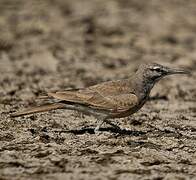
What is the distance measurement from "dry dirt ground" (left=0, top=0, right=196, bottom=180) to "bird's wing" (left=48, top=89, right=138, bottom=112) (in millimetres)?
400

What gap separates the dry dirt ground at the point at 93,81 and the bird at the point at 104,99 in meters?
0.33

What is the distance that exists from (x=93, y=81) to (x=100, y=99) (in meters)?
3.41

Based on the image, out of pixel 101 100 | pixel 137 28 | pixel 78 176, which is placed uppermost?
pixel 137 28

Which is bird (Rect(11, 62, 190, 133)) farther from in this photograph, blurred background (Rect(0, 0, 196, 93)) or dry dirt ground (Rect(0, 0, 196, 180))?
blurred background (Rect(0, 0, 196, 93))

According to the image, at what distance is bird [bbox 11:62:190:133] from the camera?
742cm

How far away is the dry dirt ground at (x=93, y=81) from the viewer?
6.78 meters

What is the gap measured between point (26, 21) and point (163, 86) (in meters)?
4.94

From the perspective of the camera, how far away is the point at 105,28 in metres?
14.6

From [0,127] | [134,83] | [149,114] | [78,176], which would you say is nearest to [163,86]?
[149,114]

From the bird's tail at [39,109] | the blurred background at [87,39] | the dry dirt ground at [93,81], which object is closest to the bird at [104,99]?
the bird's tail at [39,109]

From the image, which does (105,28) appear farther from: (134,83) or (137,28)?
(134,83)

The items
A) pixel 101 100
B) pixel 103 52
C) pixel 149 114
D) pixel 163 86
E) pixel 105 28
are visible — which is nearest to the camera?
pixel 101 100

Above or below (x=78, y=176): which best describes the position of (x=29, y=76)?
above

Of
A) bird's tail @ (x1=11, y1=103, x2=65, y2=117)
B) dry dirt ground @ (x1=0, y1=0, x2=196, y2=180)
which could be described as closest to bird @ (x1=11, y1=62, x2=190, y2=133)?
bird's tail @ (x1=11, y1=103, x2=65, y2=117)
